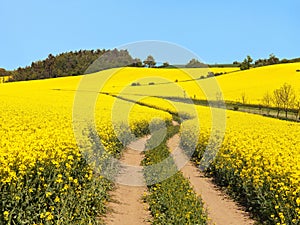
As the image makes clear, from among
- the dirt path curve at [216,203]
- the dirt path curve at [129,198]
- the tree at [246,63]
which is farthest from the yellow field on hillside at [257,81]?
the dirt path curve at [129,198]

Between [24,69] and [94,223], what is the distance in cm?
9753

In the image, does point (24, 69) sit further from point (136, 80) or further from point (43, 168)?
point (43, 168)

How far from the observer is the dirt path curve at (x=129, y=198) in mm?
9625

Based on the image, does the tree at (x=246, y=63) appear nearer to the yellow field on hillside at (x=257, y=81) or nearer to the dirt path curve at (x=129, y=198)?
the yellow field on hillside at (x=257, y=81)

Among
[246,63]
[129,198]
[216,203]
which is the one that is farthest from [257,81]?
[129,198]

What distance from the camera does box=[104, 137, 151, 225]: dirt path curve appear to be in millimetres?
9625

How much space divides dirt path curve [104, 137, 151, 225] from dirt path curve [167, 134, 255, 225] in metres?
1.62

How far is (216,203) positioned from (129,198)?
2.49 metres

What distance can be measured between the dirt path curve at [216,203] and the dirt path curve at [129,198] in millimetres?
1619

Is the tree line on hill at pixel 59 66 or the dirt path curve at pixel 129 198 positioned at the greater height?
the tree line on hill at pixel 59 66

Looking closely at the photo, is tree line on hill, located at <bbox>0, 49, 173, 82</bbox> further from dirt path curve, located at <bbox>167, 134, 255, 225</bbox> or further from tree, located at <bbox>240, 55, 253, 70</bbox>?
dirt path curve, located at <bbox>167, 134, 255, 225</bbox>

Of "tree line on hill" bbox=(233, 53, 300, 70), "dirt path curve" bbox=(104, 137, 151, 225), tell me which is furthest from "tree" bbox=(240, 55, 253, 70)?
"dirt path curve" bbox=(104, 137, 151, 225)

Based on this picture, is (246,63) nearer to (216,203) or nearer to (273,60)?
(273,60)

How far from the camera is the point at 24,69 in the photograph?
100 m
